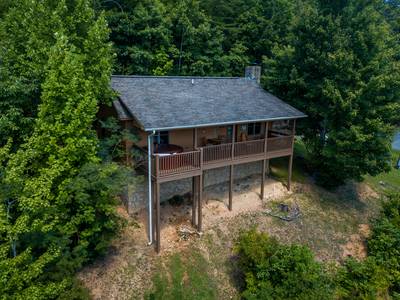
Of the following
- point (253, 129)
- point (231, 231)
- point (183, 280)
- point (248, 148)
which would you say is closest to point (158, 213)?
point (183, 280)

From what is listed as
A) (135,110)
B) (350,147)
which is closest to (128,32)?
(135,110)

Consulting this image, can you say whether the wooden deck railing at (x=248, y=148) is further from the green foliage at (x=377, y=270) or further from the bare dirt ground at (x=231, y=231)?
the green foliage at (x=377, y=270)

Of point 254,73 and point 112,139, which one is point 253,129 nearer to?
point 254,73

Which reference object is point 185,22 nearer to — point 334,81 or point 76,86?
point 334,81

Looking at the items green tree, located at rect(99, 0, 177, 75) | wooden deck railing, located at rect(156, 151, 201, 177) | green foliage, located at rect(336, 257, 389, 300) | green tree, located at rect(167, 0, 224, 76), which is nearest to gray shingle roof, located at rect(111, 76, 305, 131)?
wooden deck railing, located at rect(156, 151, 201, 177)

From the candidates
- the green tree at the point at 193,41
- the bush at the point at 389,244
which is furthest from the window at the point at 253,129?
the green tree at the point at 193,41

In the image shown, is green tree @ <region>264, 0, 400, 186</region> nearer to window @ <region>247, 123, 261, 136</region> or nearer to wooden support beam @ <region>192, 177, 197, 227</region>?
window @ <region>247, 123, 261, 136</region>

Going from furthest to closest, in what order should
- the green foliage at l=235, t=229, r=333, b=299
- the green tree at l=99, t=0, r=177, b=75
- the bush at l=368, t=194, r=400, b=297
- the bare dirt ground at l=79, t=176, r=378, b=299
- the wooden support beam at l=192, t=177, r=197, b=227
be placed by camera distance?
the green tree at l=99, t=0, r=177, b=75 < the wooden support beam at l=192, t=177, r=197, b=227 < the bush at l=368, t=194, r=400, b=297 < the bare dirt ground at l=79, t=176, r=378, b=299 < the green foliage at l=235, t=229, r=333, b=299
